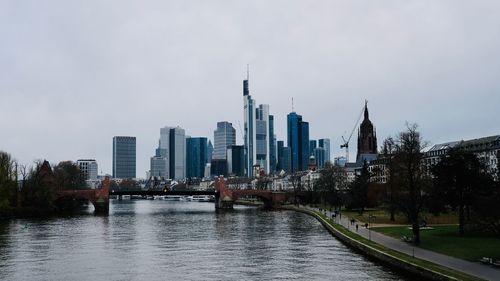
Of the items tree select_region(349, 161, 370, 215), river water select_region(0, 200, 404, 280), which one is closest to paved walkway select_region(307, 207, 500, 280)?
river water select_region(0, 200, 404, 280)

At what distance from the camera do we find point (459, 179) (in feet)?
193

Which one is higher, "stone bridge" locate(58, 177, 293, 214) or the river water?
"stone bridge" locate(58, 177, 293, 214)

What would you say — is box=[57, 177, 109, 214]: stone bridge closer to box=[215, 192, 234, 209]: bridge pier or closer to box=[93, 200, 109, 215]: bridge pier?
box=[93, 200, 109, 215]: bridge pier

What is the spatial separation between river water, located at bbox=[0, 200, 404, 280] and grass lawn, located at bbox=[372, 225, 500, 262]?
6052mm

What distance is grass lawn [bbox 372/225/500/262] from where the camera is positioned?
139 ft

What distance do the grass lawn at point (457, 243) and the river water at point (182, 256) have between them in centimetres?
605

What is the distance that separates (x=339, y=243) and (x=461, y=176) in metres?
16.0

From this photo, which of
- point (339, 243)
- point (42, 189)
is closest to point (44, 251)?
point (339, 243)

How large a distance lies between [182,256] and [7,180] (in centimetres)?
7092

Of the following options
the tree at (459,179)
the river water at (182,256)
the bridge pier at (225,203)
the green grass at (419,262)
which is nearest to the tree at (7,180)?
the river water at (182,256)

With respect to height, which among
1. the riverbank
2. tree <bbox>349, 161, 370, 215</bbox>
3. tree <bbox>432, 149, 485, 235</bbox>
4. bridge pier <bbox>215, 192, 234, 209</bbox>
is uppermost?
tree <bbox>432, 149, 485, 235</bbox>

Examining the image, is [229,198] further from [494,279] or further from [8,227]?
[494,279]

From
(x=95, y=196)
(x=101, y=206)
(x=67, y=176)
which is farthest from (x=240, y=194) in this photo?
(x=67, y=176)

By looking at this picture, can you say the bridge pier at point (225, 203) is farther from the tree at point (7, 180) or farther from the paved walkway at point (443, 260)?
the paved walkway at point (443, 260)
